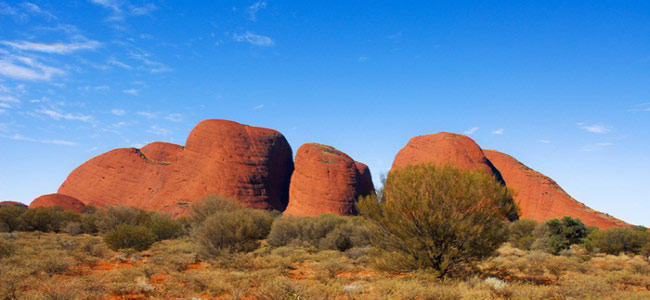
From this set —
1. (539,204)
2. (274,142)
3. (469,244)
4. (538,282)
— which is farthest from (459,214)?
(274,142)

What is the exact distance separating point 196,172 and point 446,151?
102ft

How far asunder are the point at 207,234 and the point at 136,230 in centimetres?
744

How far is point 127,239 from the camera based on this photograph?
19266 millimetres

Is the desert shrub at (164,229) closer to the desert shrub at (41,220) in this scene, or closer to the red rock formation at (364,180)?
the desert shrub at (41,220)

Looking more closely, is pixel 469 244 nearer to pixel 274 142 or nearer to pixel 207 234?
pixel 207 234

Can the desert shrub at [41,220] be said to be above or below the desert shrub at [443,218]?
below

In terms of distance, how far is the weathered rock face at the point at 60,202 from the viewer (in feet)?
152

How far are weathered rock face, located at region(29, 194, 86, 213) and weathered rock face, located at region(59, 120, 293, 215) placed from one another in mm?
2781

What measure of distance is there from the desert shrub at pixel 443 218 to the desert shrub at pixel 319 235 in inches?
430

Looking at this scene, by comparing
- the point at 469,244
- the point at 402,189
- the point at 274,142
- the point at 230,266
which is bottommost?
the point at 230,266

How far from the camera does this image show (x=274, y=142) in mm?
52000

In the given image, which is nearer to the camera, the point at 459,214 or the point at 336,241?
the point at 459,214

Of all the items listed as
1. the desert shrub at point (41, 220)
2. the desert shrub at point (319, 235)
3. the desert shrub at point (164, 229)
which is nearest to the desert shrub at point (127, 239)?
the desert shrub at point (164, 229)

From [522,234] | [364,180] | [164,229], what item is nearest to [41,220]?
[164,229]
